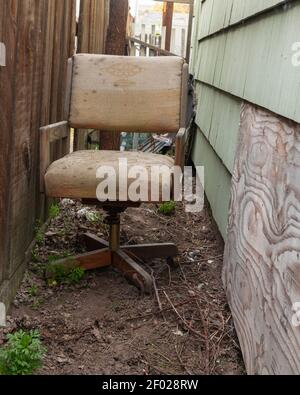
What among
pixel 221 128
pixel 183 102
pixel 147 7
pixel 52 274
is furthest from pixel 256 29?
pixel 147 7

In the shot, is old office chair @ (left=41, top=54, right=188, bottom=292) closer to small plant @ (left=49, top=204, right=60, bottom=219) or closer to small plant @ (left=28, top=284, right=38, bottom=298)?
small plant @ (left=28, top=284, right=38, bottom=298)

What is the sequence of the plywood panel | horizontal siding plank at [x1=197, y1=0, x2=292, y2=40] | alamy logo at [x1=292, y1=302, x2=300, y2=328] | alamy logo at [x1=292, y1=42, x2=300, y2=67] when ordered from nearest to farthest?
alamy logo at [x1=292, y1=302, x2=300, y2=328] → alamy logo at [x1=292, y1=42, x2=300, y2=67] → horizontal siding plank at [x1=197, y1=0, x2=292, y2=40] → the plywood panel

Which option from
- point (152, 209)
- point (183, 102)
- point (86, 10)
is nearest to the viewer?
point (183, 102)

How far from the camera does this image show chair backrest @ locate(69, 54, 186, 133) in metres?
2.95

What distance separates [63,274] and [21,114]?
0.86 meters

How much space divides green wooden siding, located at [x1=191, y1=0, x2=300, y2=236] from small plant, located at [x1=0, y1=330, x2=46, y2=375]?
115cm

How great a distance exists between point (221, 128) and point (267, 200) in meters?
1.75

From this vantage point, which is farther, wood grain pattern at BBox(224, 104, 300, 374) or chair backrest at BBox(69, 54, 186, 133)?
chair backrest at BBox(69, 54, 186, 133)

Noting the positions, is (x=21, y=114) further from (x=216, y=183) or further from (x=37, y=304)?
(x=216, y=183)

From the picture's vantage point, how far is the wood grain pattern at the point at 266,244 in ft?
5.07

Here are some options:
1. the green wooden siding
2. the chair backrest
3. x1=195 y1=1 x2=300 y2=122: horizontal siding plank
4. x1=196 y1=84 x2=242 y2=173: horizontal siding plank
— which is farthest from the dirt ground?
x1=195 y1=1 x2=300 y2=122: horizontal siding plank

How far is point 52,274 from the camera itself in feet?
8.84

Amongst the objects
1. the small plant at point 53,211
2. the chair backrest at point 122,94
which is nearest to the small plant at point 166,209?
the small plant at point 53,211
